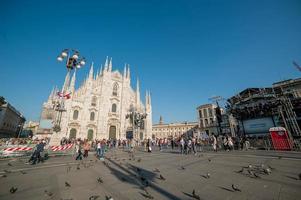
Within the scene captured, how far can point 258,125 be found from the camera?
20734 mm

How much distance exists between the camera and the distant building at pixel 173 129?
74.6 m

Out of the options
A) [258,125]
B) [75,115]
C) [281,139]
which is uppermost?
[75,115]

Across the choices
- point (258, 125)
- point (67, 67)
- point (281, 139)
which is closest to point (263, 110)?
point (258, 125)

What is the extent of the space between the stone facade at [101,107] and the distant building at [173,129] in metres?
39.6

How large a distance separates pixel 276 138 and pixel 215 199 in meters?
17.1

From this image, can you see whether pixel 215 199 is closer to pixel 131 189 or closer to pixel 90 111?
pixel 131 189

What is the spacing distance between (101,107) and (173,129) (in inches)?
2058

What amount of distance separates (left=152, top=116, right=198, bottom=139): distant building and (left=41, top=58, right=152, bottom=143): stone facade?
39.6 m

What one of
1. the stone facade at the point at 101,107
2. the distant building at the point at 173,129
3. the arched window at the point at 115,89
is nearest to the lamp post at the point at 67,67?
the stone facade at the point at 101,107

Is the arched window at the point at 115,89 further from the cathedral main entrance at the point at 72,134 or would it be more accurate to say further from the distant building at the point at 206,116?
the distant building at the point at 206,116

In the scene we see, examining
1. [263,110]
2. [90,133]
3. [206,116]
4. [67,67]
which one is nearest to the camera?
[67,67]

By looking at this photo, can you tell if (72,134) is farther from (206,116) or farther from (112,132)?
(206,116)

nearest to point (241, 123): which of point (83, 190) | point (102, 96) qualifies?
point (83, 190)

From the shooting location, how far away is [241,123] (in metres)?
22.8
